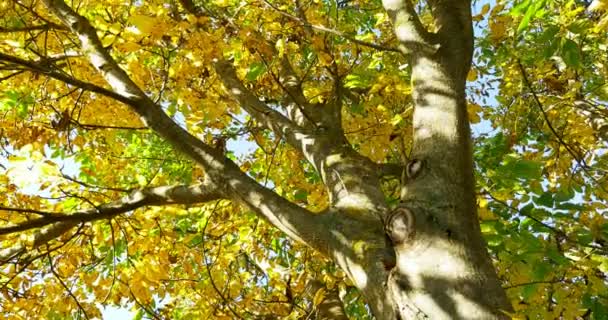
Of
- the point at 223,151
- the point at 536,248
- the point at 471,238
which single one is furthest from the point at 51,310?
the point at 536,248

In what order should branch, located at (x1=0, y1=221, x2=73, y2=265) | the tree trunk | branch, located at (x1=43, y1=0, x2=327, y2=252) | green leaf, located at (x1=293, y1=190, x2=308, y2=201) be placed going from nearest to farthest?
the tree trunk
branch, located at (x1=43, y1=0, x2=327, y2=252)
branch, located at (x1=0, y1=221, x2=73, y2=265)
green leaf, located at (x1=293, y1=190, x2=308, y2=201)

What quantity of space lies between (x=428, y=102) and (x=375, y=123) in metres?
1.53

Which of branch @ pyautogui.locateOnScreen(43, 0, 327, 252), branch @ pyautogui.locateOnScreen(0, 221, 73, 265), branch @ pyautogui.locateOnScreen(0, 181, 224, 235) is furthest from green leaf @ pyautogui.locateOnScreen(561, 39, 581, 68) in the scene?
branch @ pyautogui.locateOnScreen(0, 221, 73, 265)

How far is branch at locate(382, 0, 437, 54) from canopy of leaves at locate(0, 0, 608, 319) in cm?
13

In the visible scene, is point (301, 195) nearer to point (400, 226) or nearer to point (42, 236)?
point (42, 236)

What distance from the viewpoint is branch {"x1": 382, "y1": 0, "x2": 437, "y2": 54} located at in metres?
2.31

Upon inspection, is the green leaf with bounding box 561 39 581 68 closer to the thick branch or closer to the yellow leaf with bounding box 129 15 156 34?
the thick branch

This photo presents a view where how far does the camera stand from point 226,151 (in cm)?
329

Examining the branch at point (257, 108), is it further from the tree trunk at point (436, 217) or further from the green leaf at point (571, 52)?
the green leaf at point (571, 52)

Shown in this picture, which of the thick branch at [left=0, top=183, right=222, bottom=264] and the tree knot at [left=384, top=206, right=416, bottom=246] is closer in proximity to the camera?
the tree knot at [left=384, top=206, right=416, bottom=246]

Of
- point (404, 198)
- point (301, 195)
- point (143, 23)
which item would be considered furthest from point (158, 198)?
point (301, 195)

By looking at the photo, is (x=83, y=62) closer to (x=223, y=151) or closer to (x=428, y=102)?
(x=223, y=151)

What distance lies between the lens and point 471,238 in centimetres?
180

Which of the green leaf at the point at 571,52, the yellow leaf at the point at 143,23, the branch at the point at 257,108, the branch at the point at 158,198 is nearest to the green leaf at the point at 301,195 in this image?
the branch at the point at 257,108
